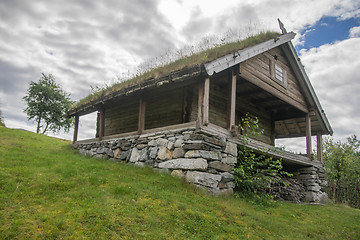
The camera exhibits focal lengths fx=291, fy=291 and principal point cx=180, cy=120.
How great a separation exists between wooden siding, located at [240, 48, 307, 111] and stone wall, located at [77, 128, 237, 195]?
10.6ft

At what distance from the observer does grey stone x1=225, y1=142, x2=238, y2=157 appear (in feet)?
30.6

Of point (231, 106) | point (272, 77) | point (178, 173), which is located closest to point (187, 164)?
point (178, 173)

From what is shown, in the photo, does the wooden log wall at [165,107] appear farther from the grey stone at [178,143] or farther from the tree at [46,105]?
the tree at [46,105]

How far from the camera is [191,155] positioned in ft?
28.3

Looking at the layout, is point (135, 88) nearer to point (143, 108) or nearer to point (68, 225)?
point (143, 108)

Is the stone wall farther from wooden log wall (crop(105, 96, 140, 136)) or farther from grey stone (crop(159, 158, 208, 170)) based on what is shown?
wooden log wall (crop(105, 96, 140, 136))

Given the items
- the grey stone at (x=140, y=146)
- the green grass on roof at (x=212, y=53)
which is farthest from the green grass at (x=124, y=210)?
the green grass on roof at (x=212, y=53)

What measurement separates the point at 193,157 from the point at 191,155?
83 millimetres

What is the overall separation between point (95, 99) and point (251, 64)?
7145mm

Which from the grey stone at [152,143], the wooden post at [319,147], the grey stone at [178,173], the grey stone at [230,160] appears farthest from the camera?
the wooden post at [319,147]

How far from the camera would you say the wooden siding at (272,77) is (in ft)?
37.0

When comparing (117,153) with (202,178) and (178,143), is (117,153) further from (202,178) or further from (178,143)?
(202,178)

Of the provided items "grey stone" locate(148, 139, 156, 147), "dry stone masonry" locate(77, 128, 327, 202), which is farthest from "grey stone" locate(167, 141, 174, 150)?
"grey stone" locate(148, 139, 156, 147)

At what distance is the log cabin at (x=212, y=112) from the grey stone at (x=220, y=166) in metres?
0.03
